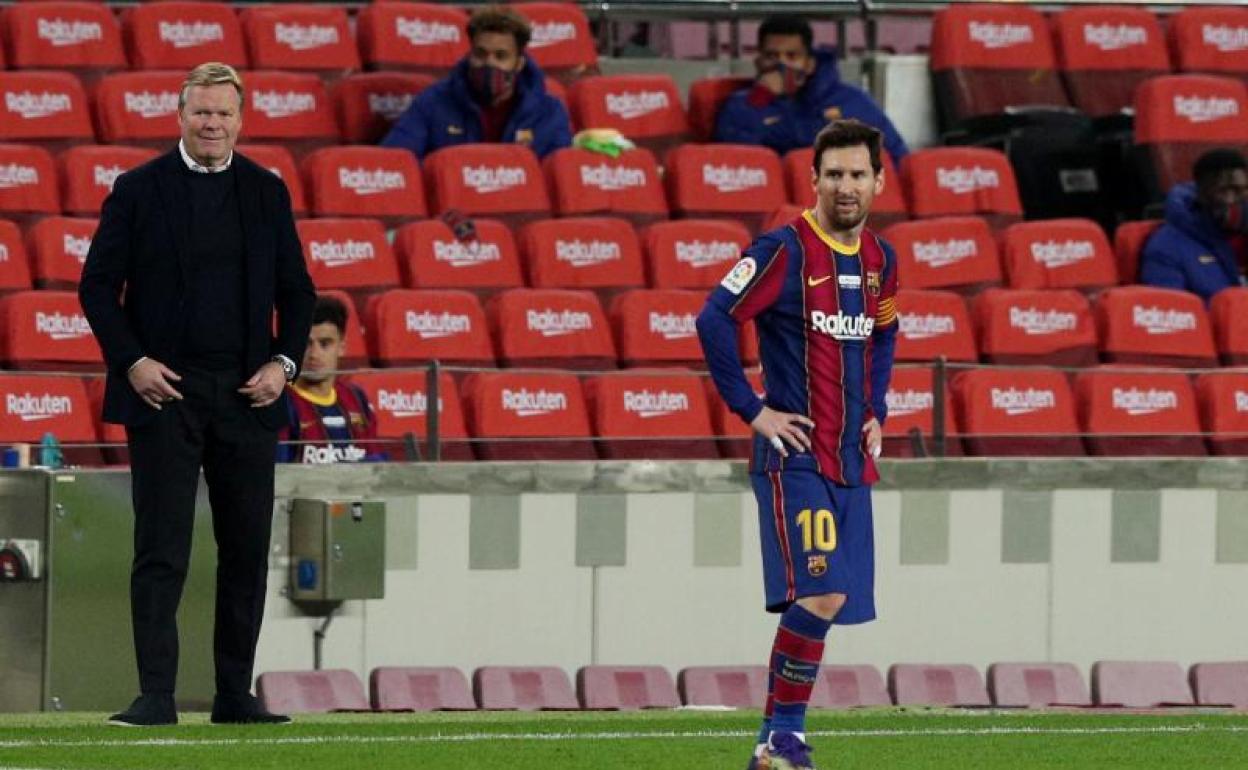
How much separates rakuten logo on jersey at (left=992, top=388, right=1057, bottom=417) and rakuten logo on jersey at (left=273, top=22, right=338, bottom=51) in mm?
4316

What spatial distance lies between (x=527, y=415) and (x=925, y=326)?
85.2 inches

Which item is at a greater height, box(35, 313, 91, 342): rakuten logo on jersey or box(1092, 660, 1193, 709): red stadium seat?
box(35, 313, 91, 342): rakuten logo on jersey

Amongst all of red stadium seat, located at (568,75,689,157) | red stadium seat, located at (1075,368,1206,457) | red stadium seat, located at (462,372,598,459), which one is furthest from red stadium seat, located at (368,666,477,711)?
red stadium seat, located at (568,75,689,157)

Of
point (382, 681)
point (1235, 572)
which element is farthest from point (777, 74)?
point (382, 681)

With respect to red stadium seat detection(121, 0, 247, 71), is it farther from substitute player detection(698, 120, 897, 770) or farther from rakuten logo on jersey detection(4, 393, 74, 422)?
substitute player detection(698, 120, 897, 770)

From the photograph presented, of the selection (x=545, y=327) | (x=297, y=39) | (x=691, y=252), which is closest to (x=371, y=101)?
(x=297, y=39)

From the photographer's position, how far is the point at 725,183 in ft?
46.0

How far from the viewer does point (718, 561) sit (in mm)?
11531

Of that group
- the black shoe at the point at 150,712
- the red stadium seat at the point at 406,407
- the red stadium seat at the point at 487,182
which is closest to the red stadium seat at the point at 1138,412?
the red stadium seat at the point at 487,182

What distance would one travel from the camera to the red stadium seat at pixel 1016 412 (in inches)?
480

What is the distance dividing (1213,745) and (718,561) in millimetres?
3743

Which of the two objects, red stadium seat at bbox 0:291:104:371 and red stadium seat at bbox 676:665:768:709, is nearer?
red stadium seat at bbox 676:665:768:709

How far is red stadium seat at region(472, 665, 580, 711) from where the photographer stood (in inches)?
425

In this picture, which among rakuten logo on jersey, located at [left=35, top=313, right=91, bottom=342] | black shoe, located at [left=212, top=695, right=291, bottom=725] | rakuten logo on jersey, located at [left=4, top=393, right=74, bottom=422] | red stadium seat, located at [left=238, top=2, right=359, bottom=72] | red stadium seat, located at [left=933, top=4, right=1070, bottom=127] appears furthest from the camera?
red stadium seat, located at [left=933, top=4, right=1070, bottom=127]
